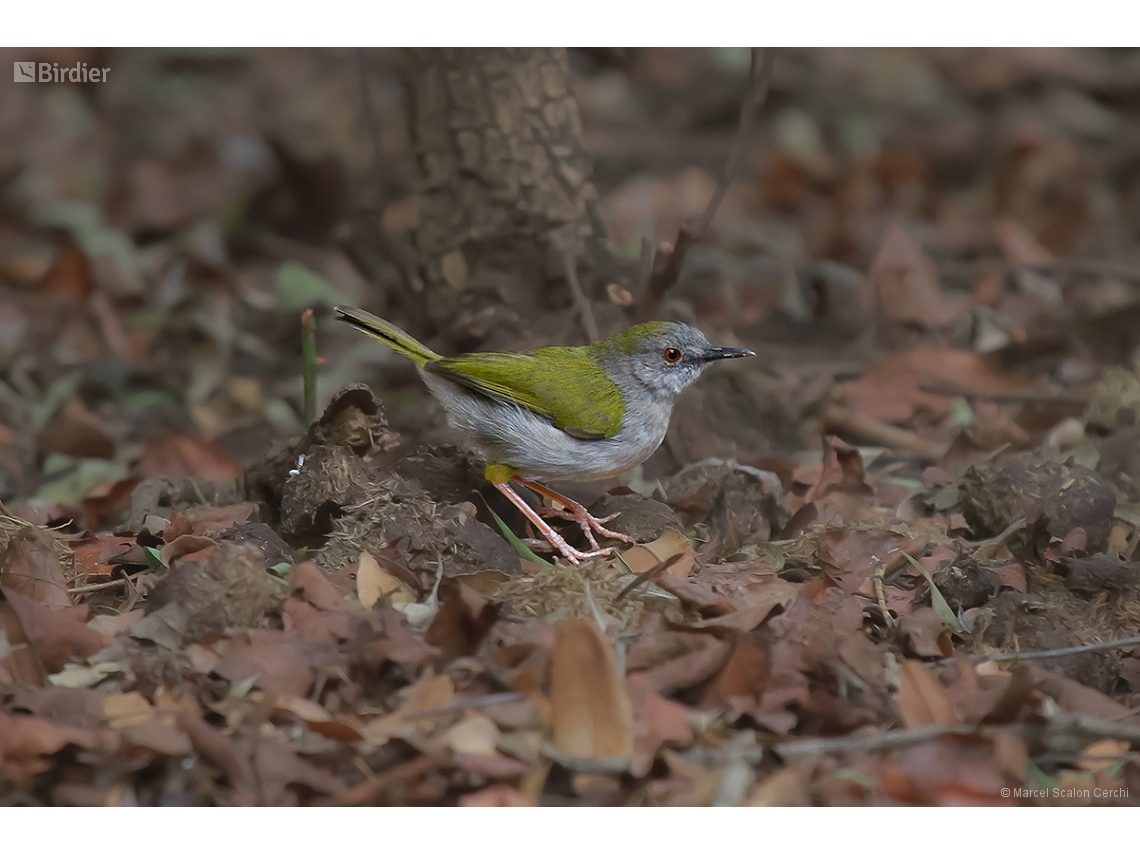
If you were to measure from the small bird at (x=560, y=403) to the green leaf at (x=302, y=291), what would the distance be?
287 centimetres

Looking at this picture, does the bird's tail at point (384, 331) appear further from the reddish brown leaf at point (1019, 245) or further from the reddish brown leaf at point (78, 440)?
the reddish brown leaf at point (1019, 245)

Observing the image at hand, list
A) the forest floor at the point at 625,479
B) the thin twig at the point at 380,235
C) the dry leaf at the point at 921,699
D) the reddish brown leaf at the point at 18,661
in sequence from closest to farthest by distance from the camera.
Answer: the forest floor at the point at 625,479
the dry leaf at the point at 921,699
the reddish brown leaf at the point at 18,661
the thin twig at the point at 380,235

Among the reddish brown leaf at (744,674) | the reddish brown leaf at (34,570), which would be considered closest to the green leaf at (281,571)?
the reddish brown leaf at (34,570)

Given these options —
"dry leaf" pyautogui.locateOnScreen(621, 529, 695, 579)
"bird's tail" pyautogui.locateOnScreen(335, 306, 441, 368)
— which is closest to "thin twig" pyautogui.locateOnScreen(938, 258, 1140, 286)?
"bird's tail" pyautogui.locateOnScreen(335, 306, 441, 368)

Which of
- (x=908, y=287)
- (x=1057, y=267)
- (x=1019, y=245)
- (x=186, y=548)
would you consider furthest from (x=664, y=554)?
(x=1019, y=245)

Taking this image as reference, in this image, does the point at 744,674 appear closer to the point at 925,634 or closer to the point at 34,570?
the point at 925,634

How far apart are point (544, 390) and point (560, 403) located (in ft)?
0.30

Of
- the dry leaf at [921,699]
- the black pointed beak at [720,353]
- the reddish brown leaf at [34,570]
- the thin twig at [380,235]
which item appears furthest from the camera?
the thin twig at [380,235]

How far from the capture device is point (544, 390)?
5.21 m

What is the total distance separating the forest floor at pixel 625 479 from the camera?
11.0 feet

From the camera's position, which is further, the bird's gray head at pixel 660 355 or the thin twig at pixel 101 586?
the bird's gray head at pixel 660 355

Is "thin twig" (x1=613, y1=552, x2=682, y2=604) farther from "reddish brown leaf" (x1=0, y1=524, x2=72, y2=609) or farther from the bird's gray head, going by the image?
"reddish brown leaf" (x1=0, y1=524, x2=72, y2=609)

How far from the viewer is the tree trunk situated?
629 cm

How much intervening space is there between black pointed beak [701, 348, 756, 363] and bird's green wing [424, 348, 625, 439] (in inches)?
19.5
